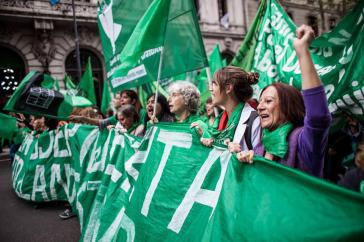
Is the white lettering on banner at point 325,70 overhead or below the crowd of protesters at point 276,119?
overhead

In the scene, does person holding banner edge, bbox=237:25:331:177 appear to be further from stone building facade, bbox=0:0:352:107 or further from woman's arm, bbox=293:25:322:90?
stone building facade, bbox=0:0:352:107

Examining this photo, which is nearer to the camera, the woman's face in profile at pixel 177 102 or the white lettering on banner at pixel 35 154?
the woman's face in profile at pixel 177 102

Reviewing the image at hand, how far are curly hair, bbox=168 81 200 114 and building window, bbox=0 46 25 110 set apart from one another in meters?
12.6

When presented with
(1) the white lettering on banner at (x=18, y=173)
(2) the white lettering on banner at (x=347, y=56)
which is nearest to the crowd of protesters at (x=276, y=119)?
(2) the white lettering on banner at (x=347, y=56)

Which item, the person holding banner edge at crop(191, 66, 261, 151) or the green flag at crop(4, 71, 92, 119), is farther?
the green flag at crop(4, 71, 92, 119)

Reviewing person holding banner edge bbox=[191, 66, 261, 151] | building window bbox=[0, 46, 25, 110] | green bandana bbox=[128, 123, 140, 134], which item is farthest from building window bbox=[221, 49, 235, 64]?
person holding banner edge bbox=[191, 66, 261, 151]

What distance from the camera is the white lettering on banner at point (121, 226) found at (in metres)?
2.10

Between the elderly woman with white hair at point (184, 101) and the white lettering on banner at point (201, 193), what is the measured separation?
1121mm

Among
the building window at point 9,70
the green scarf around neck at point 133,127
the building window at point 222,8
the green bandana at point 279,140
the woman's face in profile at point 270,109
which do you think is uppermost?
the building window at point 222,8

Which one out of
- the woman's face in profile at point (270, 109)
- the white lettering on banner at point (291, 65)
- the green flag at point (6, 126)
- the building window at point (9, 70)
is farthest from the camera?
the building window at point (9, 70)

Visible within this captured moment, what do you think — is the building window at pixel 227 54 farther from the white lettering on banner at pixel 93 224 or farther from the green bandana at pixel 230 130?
the green bandana at pixel 230 130

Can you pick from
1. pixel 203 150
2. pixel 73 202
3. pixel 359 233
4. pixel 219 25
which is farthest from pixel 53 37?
pixel 359 233

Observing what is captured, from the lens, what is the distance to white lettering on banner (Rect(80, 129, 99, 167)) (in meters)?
3.61

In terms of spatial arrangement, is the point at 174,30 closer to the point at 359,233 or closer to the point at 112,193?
the point at 112,193
